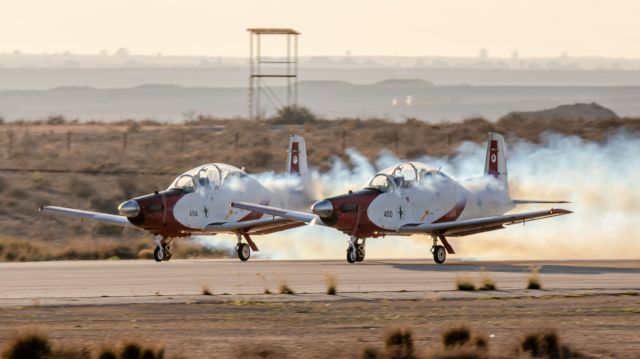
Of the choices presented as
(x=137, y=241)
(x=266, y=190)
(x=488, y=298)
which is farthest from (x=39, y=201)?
(x=488, y=298)

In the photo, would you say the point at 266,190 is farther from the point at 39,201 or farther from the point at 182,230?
the point at 39,201

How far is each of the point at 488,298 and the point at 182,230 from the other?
14094 mm

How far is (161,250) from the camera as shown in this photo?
126 feet

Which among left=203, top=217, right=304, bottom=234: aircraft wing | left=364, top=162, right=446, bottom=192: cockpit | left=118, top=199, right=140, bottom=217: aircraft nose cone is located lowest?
left=203, top=217, right=304, bottom=234: aircraft wing

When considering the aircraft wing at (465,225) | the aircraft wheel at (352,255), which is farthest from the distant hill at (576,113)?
the aircraft wheel at (352,255)

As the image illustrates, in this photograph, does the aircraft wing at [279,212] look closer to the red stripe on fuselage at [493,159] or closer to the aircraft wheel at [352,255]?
the aircraft wheel at [352,255]

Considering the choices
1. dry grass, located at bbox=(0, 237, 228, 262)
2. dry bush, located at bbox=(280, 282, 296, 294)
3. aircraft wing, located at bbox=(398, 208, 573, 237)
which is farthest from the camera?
dry grass, located at bbox=(0, 237, 228, 262)

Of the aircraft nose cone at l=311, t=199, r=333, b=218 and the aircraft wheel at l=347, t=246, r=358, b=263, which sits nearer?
the aircraft nose cone at l=311, t=199, r=333, b=218

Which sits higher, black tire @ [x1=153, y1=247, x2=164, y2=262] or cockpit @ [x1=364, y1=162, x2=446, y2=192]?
cockpit @ [x1=364, y1=162, x2=446, y2=192]

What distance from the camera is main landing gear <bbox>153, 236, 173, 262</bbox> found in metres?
38.2

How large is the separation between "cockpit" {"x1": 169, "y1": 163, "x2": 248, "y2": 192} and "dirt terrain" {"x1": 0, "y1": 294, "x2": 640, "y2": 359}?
13879 millimetres

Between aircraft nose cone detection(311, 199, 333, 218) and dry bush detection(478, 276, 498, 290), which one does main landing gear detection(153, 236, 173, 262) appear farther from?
dry bush detection(478, 276, 498, 290)

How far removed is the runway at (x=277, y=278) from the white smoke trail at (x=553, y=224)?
12.0ft

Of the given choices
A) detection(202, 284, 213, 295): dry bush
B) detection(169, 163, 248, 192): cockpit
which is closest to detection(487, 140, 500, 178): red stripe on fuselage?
Result: detection(169, 163, 248, 192): cockpit
